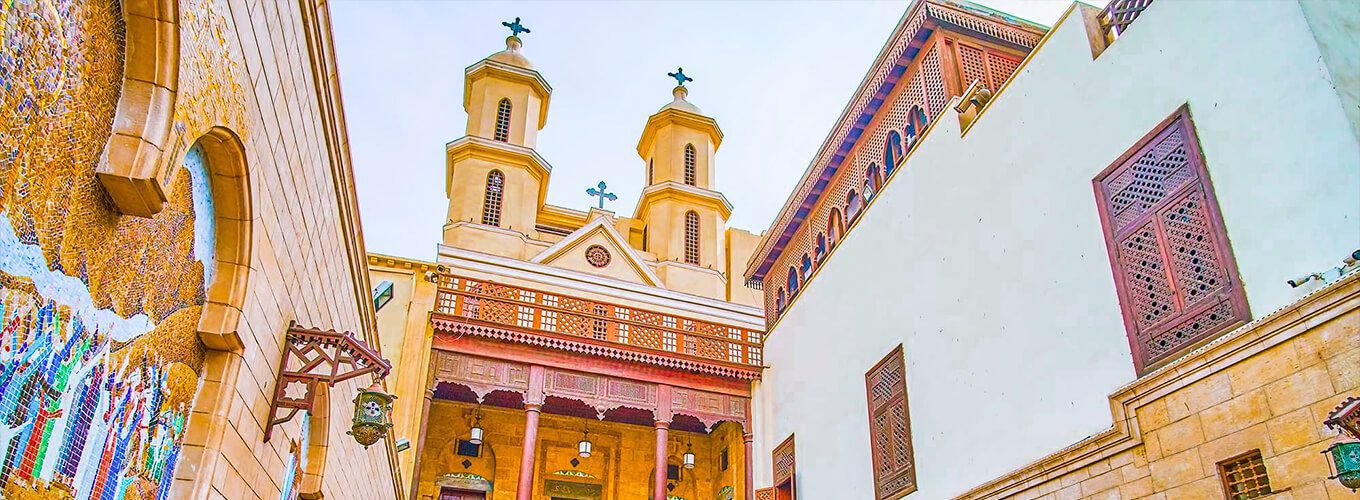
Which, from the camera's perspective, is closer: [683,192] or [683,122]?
[683,192]

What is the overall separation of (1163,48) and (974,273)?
3012 mm

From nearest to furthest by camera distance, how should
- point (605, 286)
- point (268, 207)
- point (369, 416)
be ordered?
point (268, 207), point (369, 416), point (605, 286)

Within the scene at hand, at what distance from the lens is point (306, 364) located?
5410 millimetres

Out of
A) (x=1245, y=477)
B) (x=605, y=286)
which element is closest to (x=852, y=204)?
(x=605, y=286)

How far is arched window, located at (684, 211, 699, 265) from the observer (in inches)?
859

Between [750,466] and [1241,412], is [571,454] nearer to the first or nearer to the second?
[750,466]

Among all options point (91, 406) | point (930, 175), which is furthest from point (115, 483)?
point (930, 175)

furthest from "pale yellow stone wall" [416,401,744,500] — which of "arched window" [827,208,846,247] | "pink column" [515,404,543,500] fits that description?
"arched window" [827,208,846,247]

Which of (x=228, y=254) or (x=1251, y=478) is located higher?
(x=228, y=254)

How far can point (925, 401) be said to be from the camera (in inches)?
403

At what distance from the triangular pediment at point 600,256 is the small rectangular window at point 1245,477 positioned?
563 inches

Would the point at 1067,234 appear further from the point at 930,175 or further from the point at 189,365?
the point at 189,365

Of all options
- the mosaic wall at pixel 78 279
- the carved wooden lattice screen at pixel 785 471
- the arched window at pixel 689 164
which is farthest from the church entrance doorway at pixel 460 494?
the mosaic wall at pixel 78 279

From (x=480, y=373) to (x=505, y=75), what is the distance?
29.9 feet
